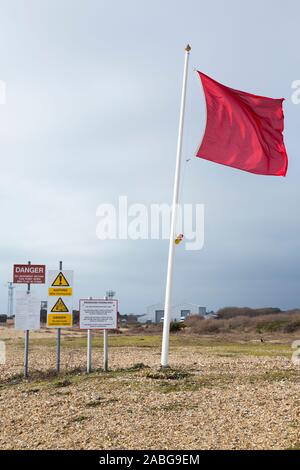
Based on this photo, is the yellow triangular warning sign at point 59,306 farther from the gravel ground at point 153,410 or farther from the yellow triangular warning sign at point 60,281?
the gravel ground at point 153,410

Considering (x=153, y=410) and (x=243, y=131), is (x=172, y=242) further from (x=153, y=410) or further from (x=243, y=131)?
(x=153, y=410)

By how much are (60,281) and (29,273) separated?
0.82 metres

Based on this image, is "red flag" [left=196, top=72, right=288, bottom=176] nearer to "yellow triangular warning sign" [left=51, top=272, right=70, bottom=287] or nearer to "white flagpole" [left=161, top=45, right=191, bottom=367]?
"white flagpole" [left=161, top=45, right=191, bottom=367]

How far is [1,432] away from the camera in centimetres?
889

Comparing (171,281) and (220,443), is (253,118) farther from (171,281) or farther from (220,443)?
(220,443)

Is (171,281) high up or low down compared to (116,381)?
up

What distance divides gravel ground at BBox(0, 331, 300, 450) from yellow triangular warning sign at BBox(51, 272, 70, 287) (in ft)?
7.55

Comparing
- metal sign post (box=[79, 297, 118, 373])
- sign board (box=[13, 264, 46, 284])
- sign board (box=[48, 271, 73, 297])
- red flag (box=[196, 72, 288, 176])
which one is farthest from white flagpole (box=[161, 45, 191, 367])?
sign board (box=[13, 264, 46, 284])

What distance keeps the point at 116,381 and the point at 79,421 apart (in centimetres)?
329

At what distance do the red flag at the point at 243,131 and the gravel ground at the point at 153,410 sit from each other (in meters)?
5.19

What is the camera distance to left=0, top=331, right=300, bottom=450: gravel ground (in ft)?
25.5

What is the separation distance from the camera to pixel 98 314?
1469 centimetres

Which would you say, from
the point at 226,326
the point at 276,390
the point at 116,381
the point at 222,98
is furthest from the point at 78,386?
the point at 226,326

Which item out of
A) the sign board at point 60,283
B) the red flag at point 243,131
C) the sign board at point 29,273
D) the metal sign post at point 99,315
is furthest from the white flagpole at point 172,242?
the sign board at point 29,273
